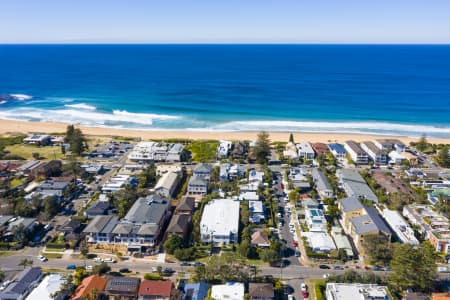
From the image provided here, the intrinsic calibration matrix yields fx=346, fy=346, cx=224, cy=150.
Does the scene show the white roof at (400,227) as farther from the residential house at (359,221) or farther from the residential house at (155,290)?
the residential house at (155,290)

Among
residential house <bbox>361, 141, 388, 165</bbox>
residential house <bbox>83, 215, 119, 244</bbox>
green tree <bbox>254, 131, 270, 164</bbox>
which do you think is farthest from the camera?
residential house <bbox>361, 141, 388, 165</bbox>

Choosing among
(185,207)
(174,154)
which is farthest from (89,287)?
(174,154)

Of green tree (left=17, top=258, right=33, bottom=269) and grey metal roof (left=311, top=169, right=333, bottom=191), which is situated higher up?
grey metal roof (left=311, top=169, right=333, bottom=191)

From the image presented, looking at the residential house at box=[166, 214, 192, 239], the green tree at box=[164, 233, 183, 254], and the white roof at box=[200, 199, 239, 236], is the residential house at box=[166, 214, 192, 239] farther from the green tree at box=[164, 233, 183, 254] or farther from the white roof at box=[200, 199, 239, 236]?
the white roof at box=[200, 199, 239, 236]

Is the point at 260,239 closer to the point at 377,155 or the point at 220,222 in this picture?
the point at 220,222

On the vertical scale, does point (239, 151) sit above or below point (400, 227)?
above

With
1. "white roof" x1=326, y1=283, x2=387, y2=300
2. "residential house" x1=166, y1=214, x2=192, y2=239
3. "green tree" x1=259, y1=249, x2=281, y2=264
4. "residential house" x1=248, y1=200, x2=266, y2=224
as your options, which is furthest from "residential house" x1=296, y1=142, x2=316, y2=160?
"white roof" x1=326, y1=283, x2=387, y2=300
